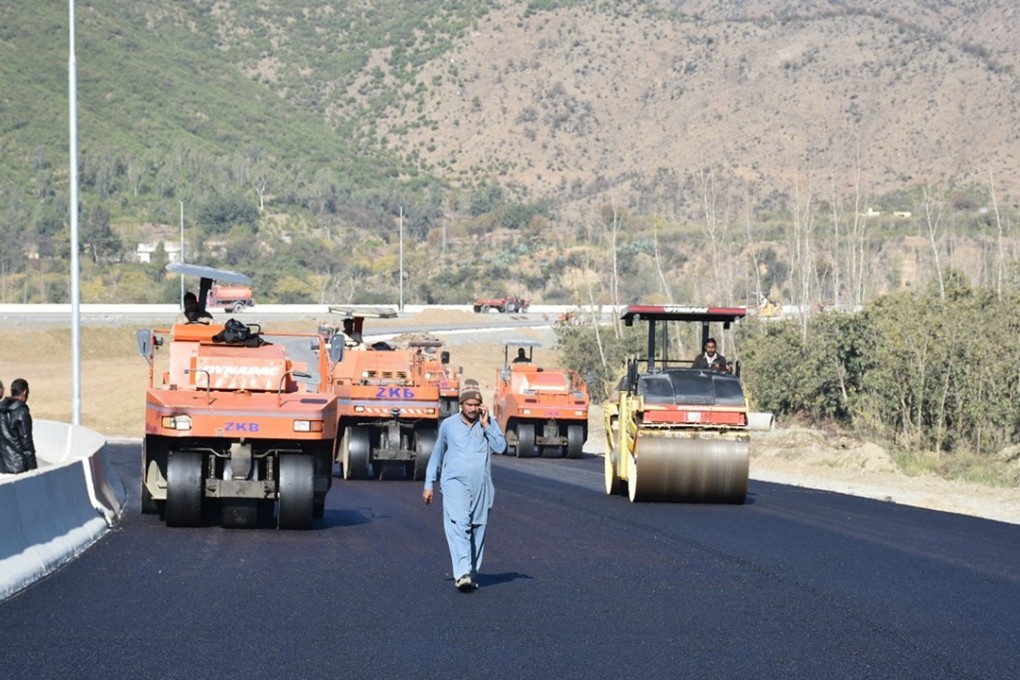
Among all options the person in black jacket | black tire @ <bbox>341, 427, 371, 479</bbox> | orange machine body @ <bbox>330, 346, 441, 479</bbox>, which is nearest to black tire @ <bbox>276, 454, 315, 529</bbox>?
the person in black jacket

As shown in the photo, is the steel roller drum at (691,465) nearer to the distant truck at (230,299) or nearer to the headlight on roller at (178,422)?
the headlight on roller at (178,422)

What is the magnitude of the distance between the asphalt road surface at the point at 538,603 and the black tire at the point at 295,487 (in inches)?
10.1

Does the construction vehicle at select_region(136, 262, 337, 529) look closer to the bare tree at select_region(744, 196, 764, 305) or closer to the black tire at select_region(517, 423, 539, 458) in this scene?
the black tire at select_region(517, 423, 539, 458)

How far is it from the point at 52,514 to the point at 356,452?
12.0 m

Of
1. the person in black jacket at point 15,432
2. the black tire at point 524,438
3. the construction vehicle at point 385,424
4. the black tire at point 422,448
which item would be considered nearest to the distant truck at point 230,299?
the black tire at point 524,438

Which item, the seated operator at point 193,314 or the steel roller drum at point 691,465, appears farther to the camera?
the steel roller drum at point 691,465

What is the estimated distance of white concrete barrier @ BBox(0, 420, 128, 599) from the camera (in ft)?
43.0

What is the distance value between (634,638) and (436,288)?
102m

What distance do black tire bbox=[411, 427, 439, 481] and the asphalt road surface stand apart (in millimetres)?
6966

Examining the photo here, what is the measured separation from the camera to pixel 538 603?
1251cm

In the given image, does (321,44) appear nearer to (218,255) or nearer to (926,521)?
(218,255)

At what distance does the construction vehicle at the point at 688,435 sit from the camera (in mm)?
21234

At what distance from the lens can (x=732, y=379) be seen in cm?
2183

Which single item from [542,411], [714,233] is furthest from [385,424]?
[714,233]
